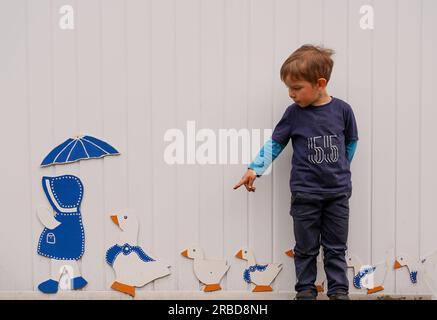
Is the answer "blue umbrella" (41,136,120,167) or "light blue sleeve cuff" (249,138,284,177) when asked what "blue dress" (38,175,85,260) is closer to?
"blue umbrella" (41,136,120,167)

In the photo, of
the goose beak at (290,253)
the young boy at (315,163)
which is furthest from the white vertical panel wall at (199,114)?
the young boy at (315,163)

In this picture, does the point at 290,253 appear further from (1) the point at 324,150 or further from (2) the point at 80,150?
(2) the point at 80,150

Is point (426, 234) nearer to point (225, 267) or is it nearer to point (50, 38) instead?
point (225, 267)

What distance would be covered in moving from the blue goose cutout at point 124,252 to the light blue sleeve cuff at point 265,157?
1.89ft

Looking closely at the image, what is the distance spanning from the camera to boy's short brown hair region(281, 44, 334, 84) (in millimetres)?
1851

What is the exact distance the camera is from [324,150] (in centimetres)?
190

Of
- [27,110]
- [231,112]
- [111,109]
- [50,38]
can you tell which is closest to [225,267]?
[231,112]

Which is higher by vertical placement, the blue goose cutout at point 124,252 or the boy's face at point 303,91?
the boy's face at point 303,91

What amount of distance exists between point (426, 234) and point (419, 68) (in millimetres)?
679

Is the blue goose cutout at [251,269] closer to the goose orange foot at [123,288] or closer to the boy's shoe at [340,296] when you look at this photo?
the boy's shoe at [340,296]

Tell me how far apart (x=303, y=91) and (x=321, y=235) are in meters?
0.56

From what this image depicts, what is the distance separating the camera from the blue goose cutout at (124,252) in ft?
6.82

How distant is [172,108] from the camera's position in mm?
2057

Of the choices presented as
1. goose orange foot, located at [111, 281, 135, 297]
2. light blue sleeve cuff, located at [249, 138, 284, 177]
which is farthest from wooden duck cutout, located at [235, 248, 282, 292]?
goose orange foot, located at [111, 281, 135, 297]
